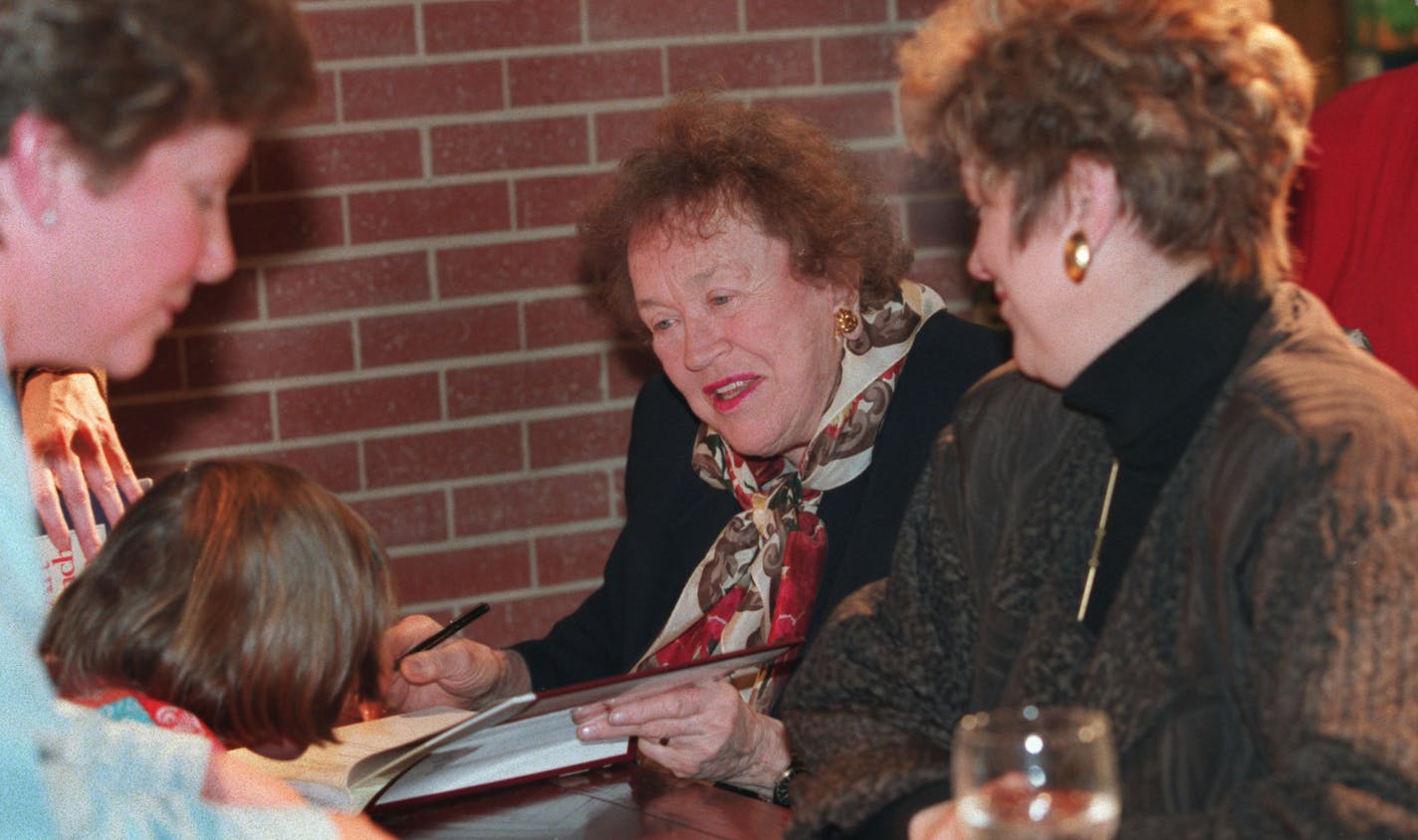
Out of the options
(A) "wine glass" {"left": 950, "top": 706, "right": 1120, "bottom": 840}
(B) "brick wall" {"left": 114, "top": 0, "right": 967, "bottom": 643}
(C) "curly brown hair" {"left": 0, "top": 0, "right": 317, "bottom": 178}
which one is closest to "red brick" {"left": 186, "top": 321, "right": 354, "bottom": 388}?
(B) "brick wall" {"left": 114, "top": 0, "right": 967, "bottom": 643}

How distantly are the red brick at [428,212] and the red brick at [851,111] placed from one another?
0.58 meters

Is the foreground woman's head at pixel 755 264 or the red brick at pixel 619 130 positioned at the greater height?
the red brick at pixel 619 130

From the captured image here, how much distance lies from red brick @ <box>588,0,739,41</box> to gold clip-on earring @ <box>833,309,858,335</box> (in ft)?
3.02

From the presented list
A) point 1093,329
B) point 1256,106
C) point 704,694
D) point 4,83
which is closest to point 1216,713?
point 1093,329

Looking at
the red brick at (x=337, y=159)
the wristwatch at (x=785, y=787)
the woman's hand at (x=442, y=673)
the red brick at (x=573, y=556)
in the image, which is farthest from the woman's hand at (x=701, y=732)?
the red brick at (x=337, y=159)

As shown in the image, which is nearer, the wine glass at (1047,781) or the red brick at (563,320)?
the wine glass at (1047,781)

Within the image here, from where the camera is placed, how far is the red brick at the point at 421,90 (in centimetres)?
296

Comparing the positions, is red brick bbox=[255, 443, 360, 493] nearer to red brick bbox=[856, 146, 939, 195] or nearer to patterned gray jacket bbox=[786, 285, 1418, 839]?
red brick bbox=[856, 146, 939, 195]

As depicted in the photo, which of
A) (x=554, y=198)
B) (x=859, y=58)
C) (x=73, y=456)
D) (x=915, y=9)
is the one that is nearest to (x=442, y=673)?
(x=73, y=456)

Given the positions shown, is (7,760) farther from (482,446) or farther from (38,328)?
(482,446)

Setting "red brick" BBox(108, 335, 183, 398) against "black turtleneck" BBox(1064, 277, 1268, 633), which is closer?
"black turtleneck" BBox(1064, 277, 1268, 633)

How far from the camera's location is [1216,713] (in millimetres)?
1330

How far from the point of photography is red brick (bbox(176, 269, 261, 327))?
294 cm

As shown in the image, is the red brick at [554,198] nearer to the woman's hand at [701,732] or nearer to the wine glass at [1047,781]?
the woman's hand at [701,732]
